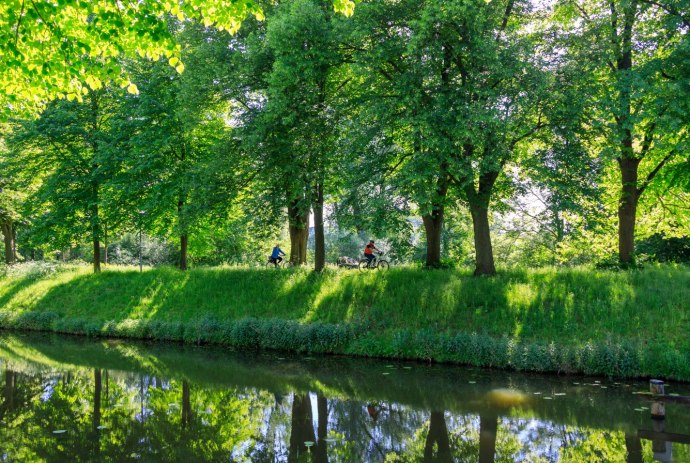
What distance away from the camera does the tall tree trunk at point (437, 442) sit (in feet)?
26.4

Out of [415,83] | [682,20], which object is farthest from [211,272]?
[682,20]

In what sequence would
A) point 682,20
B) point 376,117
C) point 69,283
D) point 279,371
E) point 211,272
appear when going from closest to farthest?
point 279,371, point 682,20, point 376,117, point 211,272, point 69,283

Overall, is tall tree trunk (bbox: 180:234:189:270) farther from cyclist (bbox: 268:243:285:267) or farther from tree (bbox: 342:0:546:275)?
tree (bbox: 342:0:546:275)

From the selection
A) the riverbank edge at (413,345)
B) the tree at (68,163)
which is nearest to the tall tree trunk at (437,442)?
the riverbank edge at (413,345)

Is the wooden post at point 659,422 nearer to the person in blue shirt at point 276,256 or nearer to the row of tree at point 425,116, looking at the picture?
the row of tree at point 425,116

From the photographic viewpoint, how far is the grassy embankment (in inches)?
539

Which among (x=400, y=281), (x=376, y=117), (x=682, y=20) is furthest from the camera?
(x=400, y=281)

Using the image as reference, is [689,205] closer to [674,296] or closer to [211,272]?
[674,296]

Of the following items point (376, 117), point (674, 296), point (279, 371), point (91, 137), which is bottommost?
point (279, 371)

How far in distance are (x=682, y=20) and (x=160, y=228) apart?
22.6 m

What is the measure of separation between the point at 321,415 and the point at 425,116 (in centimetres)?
840

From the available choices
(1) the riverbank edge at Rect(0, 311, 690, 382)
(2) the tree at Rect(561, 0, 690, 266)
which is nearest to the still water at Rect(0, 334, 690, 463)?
(1) the riverbank edge at Rect(0, 311, 690, 382)

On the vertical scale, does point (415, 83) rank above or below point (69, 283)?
above

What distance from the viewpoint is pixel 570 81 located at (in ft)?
50.9
